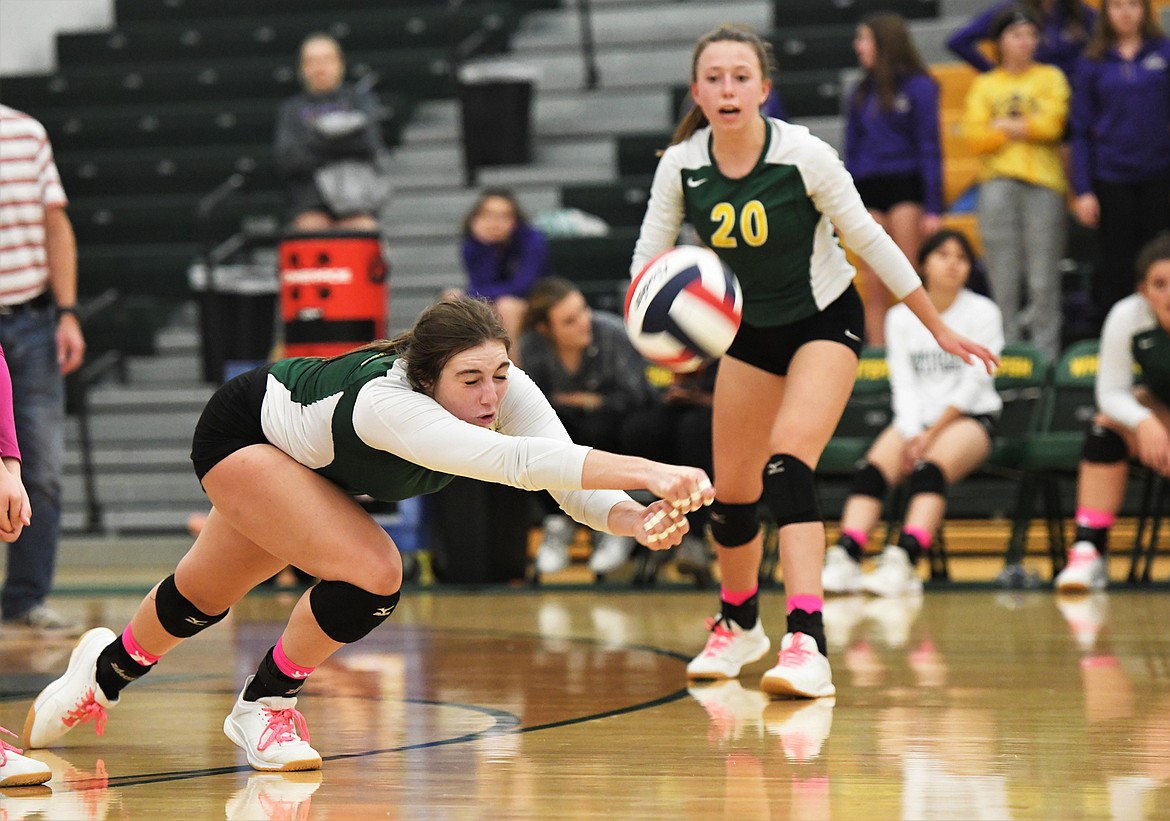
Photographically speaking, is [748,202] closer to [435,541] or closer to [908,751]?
[908,751]

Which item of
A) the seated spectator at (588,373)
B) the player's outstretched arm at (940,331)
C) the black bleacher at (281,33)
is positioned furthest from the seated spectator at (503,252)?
the player's outstretched arm at (940,331)

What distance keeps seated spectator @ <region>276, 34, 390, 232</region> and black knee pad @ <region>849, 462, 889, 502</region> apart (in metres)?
3.07

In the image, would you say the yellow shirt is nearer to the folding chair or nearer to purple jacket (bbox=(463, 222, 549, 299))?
the folding chair

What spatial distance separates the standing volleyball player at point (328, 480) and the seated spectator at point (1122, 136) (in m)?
5.44

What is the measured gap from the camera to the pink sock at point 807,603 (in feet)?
14.2

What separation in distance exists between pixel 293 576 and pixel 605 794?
17.9ft

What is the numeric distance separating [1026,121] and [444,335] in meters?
5.74

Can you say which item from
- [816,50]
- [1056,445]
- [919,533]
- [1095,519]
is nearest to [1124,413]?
[1095,519]

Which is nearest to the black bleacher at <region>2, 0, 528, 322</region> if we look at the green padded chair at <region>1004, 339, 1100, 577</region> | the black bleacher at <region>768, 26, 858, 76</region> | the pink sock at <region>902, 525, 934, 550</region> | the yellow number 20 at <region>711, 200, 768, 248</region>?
the black bleacher at <region>768, 26, 858, 76</region>

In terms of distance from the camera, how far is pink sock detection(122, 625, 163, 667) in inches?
146

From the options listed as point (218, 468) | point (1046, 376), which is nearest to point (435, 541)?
point (1046, 376)

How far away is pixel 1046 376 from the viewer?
7.88 metres

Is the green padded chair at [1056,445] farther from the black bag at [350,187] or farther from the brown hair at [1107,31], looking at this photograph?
the black bag at [350,187]

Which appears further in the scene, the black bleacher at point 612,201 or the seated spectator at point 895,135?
the black bleacher at point 612,201
